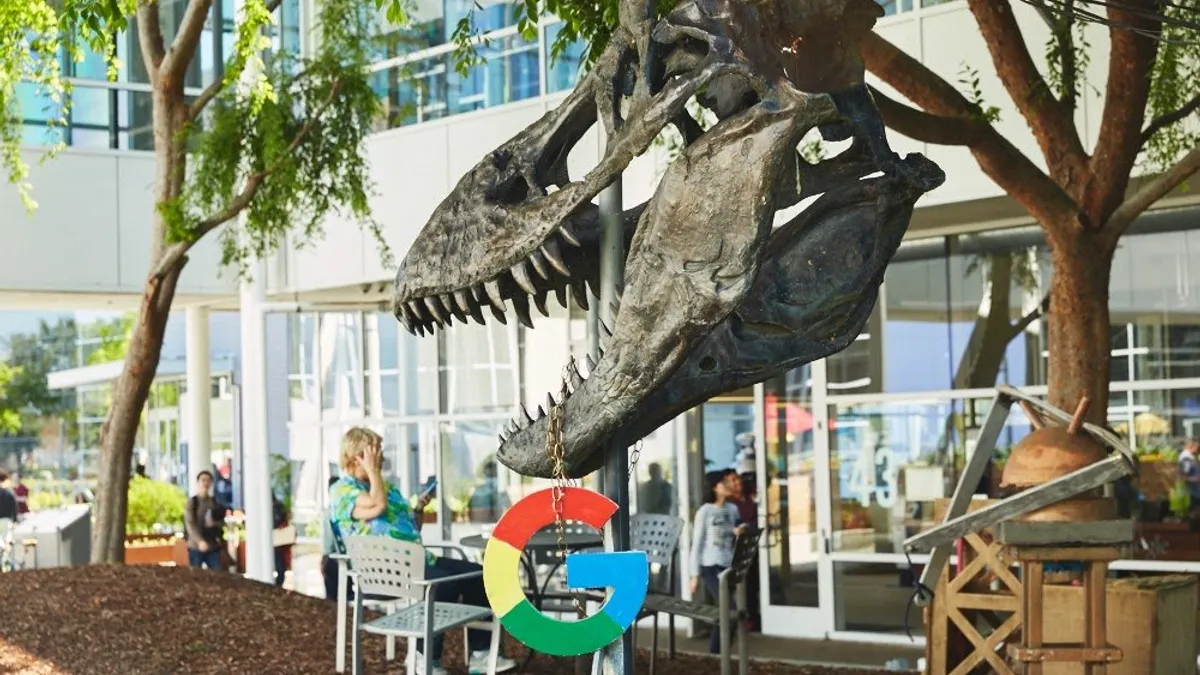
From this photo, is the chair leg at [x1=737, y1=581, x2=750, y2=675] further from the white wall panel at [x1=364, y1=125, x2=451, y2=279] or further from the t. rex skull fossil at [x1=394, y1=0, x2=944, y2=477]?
the white wall panel at [x1=364, y1=125, x2=451, y2=279]

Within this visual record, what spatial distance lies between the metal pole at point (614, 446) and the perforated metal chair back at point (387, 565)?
5.19 meters

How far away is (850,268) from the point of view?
3184 millimetres

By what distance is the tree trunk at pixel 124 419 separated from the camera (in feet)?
40.9

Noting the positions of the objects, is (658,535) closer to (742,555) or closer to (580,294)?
(742,555)

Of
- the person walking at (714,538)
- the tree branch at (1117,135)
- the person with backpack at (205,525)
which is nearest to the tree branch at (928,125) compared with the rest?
the tree branch at (1117,135)

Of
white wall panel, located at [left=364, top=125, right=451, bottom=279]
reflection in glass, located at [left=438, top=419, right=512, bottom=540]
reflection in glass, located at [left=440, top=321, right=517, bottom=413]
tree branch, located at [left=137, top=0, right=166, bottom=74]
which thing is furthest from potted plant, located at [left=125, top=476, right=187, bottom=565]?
tree branch, located at [left=137, top=0, right=166, bottom=74]

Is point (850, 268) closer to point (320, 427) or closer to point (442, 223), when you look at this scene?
point (442, 223)

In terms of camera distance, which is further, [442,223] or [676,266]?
[442,223]

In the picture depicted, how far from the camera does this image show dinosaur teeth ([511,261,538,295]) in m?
3.12

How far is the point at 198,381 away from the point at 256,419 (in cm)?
460

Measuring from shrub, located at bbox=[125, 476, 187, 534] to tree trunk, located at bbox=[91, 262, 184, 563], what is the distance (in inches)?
472

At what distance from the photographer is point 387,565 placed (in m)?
8.52

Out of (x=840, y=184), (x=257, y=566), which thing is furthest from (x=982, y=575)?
(x=257, y=566)

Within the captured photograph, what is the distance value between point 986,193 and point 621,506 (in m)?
8.77
